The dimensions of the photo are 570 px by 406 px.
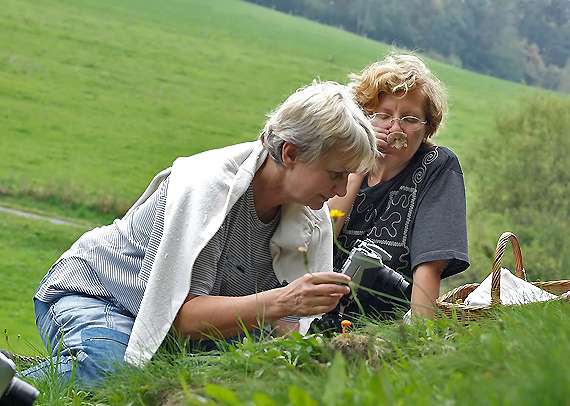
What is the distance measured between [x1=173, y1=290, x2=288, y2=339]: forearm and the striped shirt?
106mm

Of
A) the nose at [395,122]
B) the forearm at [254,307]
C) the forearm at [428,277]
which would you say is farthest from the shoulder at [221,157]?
the forearm at [428,277]

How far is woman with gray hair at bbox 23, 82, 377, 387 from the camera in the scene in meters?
2.41

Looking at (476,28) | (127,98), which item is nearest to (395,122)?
(127,98)

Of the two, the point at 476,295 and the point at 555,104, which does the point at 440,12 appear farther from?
the point at 476,295

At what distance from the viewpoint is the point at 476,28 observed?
104 ft

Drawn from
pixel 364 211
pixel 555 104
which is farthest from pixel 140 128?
pixel 364 211

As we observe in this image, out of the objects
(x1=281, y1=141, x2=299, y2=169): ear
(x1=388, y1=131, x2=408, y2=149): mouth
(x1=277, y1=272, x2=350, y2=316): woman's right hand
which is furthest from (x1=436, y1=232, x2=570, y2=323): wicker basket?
(x1=281, y1=141, x2=299, y2=169): ear

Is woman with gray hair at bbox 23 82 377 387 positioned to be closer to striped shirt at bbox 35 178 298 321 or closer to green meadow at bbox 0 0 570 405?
striped shirt at bbox 35 178 298 321

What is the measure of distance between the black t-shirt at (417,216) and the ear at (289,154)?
2.03ft

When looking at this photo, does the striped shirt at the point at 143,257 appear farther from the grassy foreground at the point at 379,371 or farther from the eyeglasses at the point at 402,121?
the eyeglasses at the point at 402,121

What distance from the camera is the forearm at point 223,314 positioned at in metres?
2.42

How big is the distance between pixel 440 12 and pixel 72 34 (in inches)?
636

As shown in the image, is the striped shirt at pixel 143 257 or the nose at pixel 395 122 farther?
the nose at pixel 395 122

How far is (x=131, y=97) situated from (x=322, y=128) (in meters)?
24.3
